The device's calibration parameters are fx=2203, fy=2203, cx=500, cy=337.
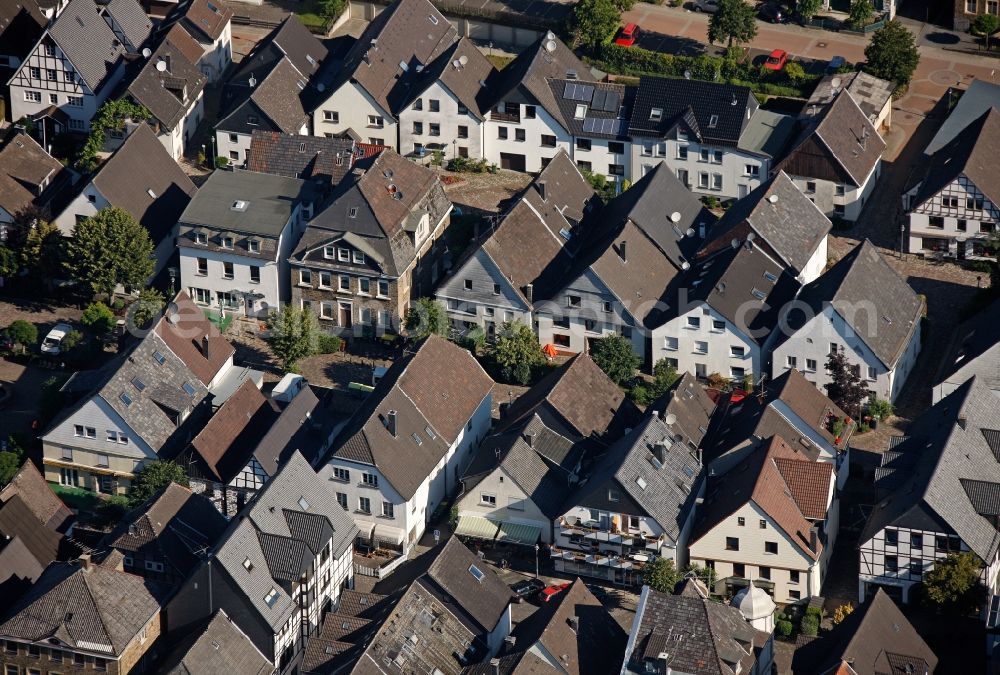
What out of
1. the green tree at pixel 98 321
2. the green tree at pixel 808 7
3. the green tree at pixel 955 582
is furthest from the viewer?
the green tree at pixel 808 7

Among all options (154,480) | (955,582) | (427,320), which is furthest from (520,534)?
(955,582)

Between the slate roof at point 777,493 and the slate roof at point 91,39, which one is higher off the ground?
the slate roof at point 91,39

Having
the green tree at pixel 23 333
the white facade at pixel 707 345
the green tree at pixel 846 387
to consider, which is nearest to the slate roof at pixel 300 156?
the green tree at pixel 23 333

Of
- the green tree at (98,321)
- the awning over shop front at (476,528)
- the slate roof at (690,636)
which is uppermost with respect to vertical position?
the slate roof at (690,636)

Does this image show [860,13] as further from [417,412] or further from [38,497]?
[38,497]

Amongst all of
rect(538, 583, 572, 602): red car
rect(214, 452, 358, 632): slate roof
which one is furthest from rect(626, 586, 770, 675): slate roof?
rect(214, 452, 358, 632): slate roof

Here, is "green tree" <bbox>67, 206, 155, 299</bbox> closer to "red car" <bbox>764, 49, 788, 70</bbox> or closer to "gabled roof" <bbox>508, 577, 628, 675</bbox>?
"gabled roof" <bbox>508, 577, 628, 675</bbox>

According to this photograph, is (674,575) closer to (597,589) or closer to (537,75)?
(597,589)

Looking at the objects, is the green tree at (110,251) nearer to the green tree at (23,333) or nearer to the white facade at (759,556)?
the green tree at (23,333)
